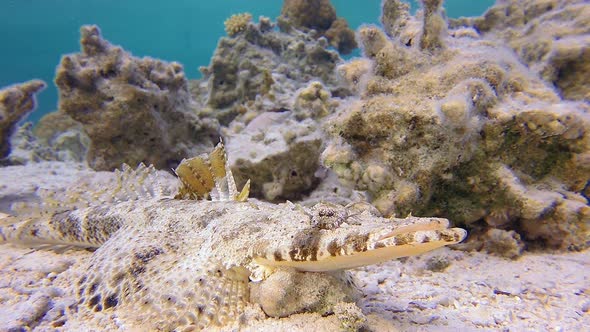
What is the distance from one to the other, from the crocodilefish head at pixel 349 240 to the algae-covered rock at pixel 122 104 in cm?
481

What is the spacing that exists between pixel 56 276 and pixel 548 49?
7127 mm

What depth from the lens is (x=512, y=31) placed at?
6543 mm

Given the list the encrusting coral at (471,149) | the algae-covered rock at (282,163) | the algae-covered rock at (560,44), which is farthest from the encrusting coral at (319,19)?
the encrusting coral at (471,149)

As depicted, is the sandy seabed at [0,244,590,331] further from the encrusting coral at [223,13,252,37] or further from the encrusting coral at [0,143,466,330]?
the encrusting coral at [223,13,252,37]

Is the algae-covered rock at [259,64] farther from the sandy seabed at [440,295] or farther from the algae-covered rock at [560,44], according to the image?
the sandy seabed at [440,295]

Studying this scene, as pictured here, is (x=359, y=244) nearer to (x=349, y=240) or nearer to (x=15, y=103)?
(x=349, y=240)

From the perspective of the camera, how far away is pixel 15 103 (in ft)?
21.2

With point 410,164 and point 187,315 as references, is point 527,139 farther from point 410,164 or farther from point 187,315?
point 187,315

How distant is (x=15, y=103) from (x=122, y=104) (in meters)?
2.80

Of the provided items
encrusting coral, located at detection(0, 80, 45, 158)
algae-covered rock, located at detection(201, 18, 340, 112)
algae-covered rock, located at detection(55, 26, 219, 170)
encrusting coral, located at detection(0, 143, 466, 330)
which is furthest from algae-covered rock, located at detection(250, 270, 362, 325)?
encrusting coral, located at detection(0, 80, 45, 158)

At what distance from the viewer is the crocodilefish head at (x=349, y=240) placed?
1558 millimetres

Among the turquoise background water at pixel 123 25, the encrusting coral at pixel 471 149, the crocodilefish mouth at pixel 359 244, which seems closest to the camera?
the crocodilefish mouth at pixel 359 244

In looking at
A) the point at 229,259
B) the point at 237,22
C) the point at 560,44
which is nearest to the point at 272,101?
the point at 237,22

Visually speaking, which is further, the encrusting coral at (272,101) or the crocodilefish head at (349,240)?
the encrusting coral at (272,101)
